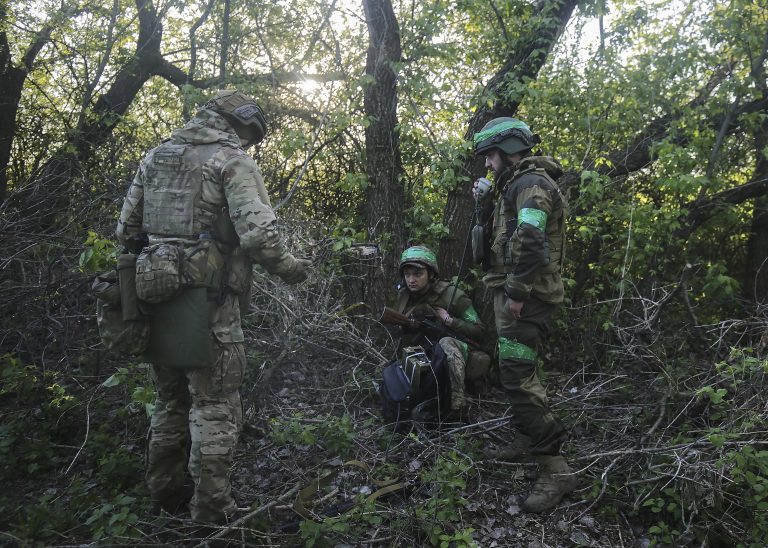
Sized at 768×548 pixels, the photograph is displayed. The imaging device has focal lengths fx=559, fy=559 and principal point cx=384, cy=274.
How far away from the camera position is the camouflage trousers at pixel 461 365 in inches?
158

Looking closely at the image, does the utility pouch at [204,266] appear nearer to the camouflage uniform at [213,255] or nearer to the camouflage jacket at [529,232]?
the camouflage uniform at [213,255]

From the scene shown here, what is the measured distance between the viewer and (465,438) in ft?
12.5

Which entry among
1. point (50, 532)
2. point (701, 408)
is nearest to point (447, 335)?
point (701, 408)

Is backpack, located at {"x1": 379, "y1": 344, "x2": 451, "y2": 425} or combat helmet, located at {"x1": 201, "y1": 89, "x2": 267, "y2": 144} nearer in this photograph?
combat helmet, located at {"x1": 201, "y1": 89, "x2": 267, "y2": 144}

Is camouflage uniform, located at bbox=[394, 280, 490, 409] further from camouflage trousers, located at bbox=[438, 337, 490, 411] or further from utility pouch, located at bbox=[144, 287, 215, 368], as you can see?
utility pouch, located at bbox=[144, 287, 215, 368]

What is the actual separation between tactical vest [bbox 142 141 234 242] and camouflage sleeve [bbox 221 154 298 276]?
0.11 m

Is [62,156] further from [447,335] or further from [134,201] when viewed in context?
[447,335]

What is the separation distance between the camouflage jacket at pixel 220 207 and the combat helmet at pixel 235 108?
0.14ft

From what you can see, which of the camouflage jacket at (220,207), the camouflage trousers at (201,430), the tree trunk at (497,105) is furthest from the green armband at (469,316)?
the camouflage trousers at (201,430)

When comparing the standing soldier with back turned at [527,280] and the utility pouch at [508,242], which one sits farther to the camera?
the utility pouch at [508,242]

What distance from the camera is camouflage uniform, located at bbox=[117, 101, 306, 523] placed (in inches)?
108

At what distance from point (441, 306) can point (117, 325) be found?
2.53 m

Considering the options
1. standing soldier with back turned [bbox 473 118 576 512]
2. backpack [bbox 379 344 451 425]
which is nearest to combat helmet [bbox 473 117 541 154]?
standing soldier with back turned [bbox 473 118 576 512]

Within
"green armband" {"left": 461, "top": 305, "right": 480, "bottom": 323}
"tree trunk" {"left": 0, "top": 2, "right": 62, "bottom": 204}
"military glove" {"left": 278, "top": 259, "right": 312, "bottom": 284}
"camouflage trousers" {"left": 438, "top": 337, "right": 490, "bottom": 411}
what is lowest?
"camouflage trousers" {"left": 438, "top": 337, "right": 490, "bottom": 411}
